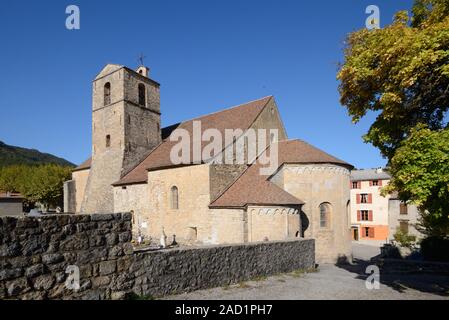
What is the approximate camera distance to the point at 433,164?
7191mm

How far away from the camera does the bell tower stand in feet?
85.8

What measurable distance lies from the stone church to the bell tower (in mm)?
82

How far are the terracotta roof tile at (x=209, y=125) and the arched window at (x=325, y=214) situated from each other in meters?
7.08

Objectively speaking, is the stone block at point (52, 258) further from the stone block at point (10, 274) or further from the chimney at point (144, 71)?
the chimney at point (144, 71)

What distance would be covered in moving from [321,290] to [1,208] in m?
28.7

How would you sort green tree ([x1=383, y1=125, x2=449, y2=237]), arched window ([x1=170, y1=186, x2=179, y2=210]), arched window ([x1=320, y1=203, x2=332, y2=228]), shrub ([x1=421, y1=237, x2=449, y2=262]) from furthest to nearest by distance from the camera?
1. arched window ([x1=170, y1=186, x2=179, y2=210])
2. shrub ([x1=421, y1=237, x2=449, y2=262])
3. arched window ([x1=320, y1=203, x2=332, y2=228])
4. green tree ([x1=383, y1=125, x2=449, y2=237])

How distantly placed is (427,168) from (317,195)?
1277 centimetres

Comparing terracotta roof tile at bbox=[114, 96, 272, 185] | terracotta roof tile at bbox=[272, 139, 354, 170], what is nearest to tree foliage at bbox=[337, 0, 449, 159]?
terracotta roof tile at bbox=[272, 139, 354, 170]

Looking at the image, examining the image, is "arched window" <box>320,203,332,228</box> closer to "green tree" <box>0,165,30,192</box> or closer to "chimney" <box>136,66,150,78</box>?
"chimney" <box>136,66,150,78</box>

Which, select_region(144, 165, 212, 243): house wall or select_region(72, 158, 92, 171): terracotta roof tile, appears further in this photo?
select_region(72, 158, 92, 171): terracotta roof tile

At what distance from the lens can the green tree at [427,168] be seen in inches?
279

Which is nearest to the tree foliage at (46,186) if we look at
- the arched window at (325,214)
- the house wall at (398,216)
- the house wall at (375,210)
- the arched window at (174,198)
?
the arched window at (174,198)
